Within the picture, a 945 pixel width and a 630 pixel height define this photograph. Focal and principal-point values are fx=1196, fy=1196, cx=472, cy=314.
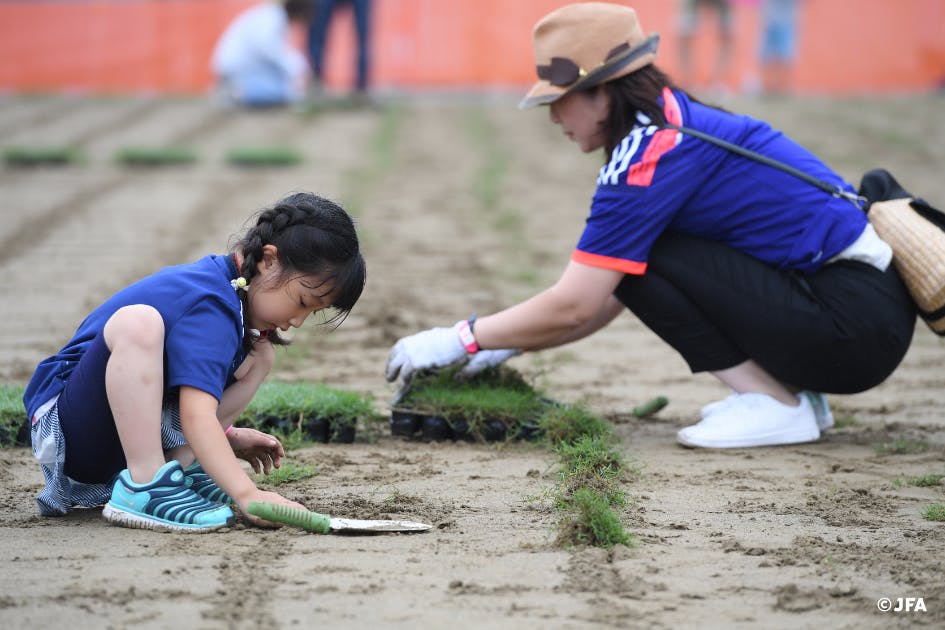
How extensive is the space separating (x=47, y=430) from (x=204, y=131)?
Result: 25.4ft

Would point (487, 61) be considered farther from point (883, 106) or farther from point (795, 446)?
point (795, 446)

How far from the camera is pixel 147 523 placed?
2691 mm

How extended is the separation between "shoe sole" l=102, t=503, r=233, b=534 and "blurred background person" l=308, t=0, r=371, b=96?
28.3ft

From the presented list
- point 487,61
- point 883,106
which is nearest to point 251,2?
point 487,61

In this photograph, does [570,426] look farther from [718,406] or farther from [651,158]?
[651,158]

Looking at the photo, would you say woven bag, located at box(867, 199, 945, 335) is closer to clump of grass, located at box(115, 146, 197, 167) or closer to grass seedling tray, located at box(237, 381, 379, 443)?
grass seedling tray, located at box(237, 381, 379, 443)

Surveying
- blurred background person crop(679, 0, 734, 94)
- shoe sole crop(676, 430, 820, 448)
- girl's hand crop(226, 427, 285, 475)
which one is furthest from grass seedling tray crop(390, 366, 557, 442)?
blurred background person crop(679, 0, 734, 94)

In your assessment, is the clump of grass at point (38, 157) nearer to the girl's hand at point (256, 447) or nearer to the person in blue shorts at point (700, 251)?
the person in blue shorts at point (700, 251)

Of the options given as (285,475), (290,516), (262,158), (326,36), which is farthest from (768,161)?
(326,36)

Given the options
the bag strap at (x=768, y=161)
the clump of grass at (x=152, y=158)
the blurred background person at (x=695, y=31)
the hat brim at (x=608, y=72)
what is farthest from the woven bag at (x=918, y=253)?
the blurred background person at (x=695, y=31)

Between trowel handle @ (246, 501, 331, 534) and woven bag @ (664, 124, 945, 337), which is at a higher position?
woven bag @ (664, 124, 945, 337)

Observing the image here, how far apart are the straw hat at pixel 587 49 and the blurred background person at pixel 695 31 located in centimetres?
918

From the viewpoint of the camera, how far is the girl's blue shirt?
261cm

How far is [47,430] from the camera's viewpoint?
2742 millimetres
